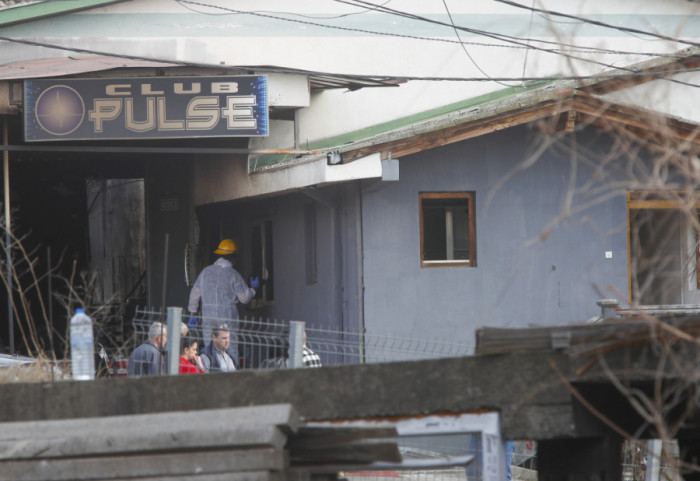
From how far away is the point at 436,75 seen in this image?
1973cm

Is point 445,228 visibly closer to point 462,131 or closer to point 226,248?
point 462,131

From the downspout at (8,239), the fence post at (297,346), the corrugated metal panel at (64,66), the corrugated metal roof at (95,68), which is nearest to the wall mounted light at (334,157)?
the corrugated metal roof at (95,68)

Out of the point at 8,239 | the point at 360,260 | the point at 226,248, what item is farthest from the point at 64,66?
the point at 360,260

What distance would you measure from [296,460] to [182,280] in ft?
43.0

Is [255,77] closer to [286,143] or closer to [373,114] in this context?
[286,143]

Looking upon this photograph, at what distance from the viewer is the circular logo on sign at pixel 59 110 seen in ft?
46.4

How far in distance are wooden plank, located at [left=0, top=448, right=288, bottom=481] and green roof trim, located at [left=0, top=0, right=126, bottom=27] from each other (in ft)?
41.6

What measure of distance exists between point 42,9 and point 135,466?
43.2 feet

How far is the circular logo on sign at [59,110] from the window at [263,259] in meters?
4.34

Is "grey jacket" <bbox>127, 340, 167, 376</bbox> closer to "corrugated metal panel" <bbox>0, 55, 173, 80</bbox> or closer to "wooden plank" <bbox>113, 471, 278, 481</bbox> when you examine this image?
"wooden plank" <bbox>113, 471, 278, 481</bbox>

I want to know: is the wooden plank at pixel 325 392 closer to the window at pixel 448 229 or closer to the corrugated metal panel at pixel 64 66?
the corrugated metal panel at pixel 64 66

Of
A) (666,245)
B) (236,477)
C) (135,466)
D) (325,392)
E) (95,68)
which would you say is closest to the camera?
(236,477)

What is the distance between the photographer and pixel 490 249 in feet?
50.1

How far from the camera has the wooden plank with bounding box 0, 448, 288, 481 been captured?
6082mm
